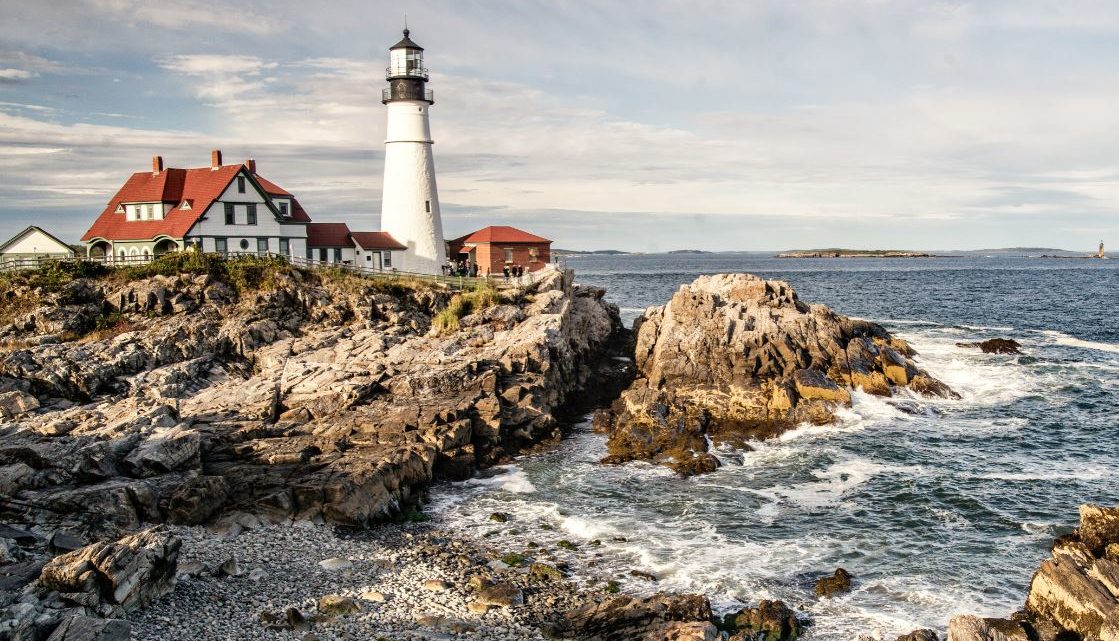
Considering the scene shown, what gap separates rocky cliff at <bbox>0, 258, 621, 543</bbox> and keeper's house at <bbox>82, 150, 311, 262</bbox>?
167 inches

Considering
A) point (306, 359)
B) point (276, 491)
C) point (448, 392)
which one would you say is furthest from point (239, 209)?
point (276, 491)

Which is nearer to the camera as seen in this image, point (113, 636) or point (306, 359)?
point (113, 636)

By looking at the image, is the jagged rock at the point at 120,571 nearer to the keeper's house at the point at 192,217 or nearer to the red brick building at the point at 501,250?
the keeper's house at the point at 192,217

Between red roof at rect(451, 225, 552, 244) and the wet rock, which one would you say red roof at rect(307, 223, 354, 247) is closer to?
red roof at rect(451, 225, 552, 244)

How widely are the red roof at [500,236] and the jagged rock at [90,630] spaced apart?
3618cm

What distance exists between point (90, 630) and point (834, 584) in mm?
15441

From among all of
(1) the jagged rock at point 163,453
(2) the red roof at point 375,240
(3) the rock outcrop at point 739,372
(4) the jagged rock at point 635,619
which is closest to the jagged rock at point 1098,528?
(4) the jagged rock at point 635,619

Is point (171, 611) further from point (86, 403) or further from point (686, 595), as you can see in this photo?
point (86, 403)

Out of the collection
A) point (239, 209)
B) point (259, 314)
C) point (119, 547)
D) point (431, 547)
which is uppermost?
point (239, 209)

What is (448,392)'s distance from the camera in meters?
30.3

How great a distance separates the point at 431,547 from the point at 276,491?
505cm

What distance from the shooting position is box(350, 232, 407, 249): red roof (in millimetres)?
45156

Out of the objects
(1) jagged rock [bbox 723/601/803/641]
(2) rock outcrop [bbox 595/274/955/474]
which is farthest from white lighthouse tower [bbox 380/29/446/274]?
(1) jagged rock [bbox 723/601/803/641]

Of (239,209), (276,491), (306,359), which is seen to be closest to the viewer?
(276,491)
